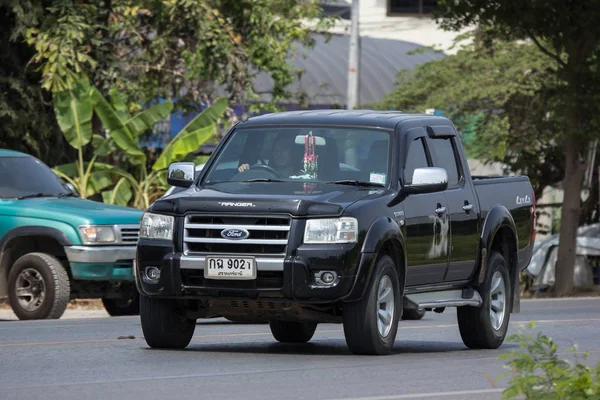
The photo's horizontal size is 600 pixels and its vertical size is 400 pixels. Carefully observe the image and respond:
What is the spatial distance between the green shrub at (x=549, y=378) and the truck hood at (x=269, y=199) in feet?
12.3

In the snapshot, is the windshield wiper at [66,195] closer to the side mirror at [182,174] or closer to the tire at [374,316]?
the side mirror at [182,174]

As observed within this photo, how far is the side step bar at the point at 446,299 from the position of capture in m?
11.8

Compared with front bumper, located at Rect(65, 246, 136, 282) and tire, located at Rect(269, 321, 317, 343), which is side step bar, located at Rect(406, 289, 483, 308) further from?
front bumper, located at Rect(65, 246, 136, 282)

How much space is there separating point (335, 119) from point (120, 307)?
7511 mm

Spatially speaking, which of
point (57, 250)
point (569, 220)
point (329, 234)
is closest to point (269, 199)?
point (329, 234)

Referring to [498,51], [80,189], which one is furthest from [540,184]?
[80,189]

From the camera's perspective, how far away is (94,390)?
8.87 m

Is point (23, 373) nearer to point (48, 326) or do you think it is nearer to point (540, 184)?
point (48, 326)

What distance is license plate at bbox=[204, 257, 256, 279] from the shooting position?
10531 millimetres

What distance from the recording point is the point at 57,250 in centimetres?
1742

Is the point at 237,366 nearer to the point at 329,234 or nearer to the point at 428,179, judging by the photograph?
the point at 329,234

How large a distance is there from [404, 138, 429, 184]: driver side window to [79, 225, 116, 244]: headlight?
5689mm

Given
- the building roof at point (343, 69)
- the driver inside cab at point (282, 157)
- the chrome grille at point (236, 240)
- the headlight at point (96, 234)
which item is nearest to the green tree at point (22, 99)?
the headlight at point (96, 234)

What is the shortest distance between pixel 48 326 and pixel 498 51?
23.7 meters
